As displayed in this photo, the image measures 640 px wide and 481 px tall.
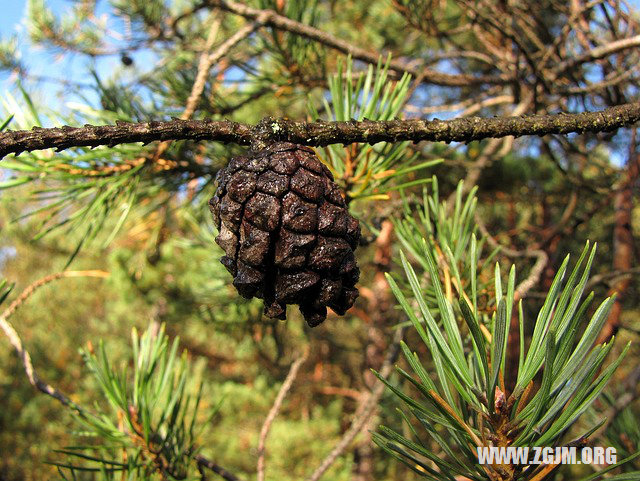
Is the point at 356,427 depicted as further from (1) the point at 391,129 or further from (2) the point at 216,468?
(1) the point at 391,129

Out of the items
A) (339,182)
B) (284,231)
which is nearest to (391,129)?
(284,231)

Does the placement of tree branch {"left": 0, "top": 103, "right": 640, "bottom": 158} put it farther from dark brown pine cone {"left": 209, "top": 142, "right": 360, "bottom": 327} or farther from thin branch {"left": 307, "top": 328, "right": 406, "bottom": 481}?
thin branch {"left": 307, "top": 328, "right": 406, "bottom": 481}

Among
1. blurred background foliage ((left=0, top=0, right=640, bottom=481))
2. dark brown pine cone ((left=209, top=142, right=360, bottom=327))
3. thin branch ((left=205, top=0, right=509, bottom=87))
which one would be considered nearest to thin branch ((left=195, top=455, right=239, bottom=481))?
blurred background foliage ((left=0, top=0, right=640, bottom=481))

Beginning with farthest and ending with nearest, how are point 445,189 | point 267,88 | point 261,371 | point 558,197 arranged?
point 261,371 < point 558,197 < point 445,189 < point 267,88

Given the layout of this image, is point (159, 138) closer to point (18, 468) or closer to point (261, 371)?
point (261, 371)

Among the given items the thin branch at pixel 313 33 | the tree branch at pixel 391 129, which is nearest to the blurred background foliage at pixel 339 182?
the thin branch at pixel 313 33

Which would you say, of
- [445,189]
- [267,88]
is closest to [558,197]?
[445,189]
